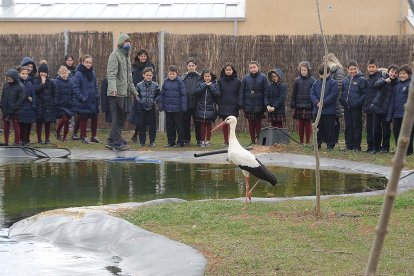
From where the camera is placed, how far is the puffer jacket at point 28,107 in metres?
18.8

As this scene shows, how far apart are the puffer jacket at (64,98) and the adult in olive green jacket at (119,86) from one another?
5.44 ft

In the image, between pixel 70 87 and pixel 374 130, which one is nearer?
pixel 374 130

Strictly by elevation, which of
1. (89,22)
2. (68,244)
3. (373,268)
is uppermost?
(89,22)

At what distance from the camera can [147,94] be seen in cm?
1903

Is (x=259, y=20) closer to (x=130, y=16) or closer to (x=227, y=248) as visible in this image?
(x=130, y=16)

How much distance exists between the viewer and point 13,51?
22406 millimetres

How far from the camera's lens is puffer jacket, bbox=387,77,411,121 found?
53.5ft

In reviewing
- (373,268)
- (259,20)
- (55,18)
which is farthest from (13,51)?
(373,268)

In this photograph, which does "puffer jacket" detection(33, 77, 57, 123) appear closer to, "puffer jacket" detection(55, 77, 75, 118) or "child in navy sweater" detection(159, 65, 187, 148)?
"puffer jacket" detection(55, 77, 75, 118)

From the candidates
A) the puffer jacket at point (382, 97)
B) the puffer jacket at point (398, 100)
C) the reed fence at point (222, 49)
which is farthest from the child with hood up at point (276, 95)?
the puffer jacket at point (398, 100)

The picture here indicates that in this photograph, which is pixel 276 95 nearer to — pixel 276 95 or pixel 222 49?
pixel 276 95

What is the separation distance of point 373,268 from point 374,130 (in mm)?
13981

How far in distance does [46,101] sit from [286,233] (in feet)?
36.8

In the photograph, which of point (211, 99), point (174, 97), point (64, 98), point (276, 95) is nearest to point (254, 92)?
point (276, 95)
